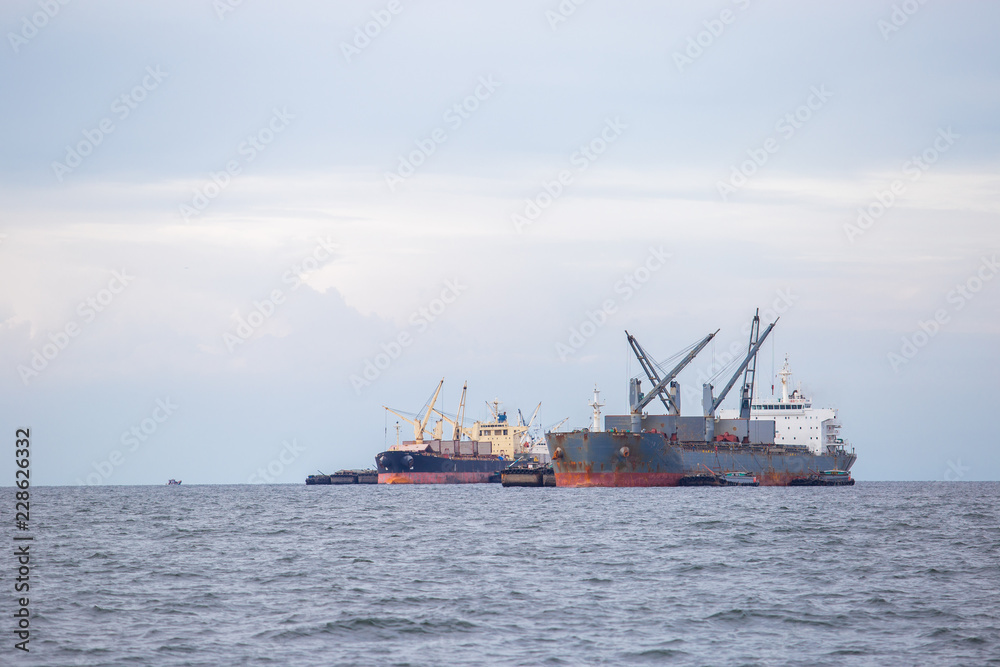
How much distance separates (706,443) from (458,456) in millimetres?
69907

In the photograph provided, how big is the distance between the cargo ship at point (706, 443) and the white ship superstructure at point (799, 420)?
0.38ft

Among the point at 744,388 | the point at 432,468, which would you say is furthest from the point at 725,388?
the point at 432,468

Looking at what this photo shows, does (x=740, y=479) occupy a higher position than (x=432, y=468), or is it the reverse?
(x=432, y=468)

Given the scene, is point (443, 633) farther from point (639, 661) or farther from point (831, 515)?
point (831, 515)

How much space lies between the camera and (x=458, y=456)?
549ft

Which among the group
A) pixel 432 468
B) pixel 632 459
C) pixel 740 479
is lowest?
pixel 740 479

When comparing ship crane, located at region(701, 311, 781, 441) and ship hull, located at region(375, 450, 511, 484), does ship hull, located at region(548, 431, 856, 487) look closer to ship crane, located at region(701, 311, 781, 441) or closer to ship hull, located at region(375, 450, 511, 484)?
ship crane, located at region(701, 311, 781, 441)

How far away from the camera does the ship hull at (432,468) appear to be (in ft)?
530

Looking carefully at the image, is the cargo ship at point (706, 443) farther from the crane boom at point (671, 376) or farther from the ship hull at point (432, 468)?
the ship hull at point (432, 468)

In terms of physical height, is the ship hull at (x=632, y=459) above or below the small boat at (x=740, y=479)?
above

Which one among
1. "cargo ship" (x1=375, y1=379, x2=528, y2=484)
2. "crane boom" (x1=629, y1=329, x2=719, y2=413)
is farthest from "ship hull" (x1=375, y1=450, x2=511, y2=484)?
"crane boom" (x1=629, y1=329, x2=719, y2=413)

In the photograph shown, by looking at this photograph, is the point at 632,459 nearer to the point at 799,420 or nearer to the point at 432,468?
the point at 799,420

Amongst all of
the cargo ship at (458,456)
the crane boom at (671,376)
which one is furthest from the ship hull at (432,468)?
the crane boom at (671,376)

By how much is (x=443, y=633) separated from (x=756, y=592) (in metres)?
9.75
